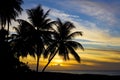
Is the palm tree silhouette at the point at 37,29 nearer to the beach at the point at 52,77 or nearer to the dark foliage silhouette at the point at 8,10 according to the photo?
the dark foliage silhouette at the point at 8,10

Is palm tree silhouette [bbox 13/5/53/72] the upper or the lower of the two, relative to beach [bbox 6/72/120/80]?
upper

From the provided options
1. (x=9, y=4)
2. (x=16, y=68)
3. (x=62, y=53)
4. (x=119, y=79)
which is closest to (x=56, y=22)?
(x=62, y=53)

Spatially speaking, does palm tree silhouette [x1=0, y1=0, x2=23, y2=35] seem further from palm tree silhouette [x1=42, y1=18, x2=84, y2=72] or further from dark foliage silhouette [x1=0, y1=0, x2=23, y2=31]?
palm tree silhouette [x1=42, y1=18, x2=84, y2=72]

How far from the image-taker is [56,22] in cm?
3819

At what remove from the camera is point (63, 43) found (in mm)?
37812

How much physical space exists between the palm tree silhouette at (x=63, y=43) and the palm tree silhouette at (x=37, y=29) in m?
1.19

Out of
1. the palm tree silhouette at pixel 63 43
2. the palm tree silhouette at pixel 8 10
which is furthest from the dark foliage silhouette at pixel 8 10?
the palm tree silhouette at pixel 63 43

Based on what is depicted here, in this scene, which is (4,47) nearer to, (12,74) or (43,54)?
(12,74)

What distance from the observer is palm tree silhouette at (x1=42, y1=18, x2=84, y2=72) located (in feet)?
123

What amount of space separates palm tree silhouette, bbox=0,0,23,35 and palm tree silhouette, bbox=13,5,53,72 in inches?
104

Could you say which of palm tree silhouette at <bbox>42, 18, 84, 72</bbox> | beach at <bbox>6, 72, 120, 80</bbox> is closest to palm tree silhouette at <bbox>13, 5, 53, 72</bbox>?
palm tree silhouette at <bbox>42, 18, 84, 72</bbox>

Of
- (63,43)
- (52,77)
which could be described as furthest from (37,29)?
(52,77)

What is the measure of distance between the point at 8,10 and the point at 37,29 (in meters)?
5.72

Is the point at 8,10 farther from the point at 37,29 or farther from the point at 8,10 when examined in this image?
the point at 37,29
